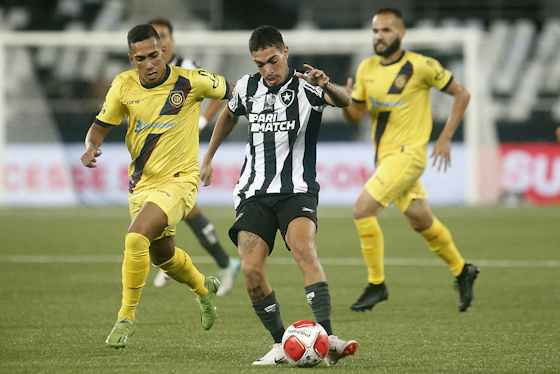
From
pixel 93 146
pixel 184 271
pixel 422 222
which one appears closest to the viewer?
pixel 93 146

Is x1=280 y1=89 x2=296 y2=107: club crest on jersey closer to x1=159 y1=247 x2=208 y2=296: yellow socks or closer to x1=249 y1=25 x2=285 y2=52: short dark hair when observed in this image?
x1=249 y1=25 x2=285 y2=52: short dark hair

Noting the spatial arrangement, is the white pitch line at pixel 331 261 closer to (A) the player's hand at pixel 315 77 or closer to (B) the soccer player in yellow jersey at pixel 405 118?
(B) the soccer player in yellow jersey at pixel 405 118

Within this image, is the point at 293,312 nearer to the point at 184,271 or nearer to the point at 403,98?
the point at 184,271

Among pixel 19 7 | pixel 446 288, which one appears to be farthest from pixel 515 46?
pixel 446 288

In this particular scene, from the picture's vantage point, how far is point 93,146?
7.73 m

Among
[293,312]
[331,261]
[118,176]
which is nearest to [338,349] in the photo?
[293,312]

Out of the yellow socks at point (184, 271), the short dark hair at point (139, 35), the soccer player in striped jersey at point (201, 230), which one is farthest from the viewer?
the soccer player in striped jersey at point (201, 230)

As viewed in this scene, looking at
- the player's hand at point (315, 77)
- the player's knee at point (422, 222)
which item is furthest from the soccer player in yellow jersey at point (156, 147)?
the player's knee at point (422, 222)

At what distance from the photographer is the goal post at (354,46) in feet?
71.8

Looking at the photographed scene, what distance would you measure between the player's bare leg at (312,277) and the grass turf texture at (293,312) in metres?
0.15

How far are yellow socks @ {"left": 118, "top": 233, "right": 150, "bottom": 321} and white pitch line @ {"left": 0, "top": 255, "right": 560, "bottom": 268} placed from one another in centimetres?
583

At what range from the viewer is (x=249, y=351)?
24.6 feet

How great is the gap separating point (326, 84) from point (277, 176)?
0.69 m

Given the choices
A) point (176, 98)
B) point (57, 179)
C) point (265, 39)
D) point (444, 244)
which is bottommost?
point (57, 179)
